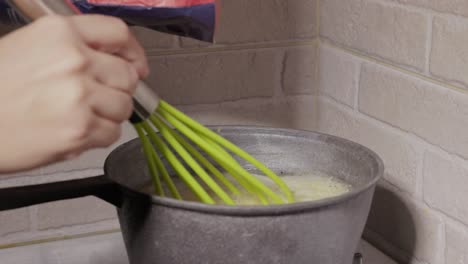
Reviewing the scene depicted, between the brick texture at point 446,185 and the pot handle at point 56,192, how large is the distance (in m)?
0.33

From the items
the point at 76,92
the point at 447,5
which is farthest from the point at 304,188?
the point at 76,92

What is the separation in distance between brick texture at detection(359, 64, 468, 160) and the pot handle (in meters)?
0.33

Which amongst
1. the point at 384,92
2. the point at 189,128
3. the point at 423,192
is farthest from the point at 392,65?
the point at 189,128

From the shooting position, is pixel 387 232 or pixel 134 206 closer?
pixel 134 206

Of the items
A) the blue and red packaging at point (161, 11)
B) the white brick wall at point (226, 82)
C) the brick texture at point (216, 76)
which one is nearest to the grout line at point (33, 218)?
the white brick wall at point (226, 82)

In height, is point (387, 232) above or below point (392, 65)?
below

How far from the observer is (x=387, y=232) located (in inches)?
32.1

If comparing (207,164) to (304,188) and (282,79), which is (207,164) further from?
(282,79)

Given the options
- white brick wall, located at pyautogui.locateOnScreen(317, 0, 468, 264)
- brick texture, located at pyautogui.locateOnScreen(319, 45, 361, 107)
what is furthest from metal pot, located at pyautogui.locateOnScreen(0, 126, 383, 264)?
brick texture, located at pyautogui.locateOnScreen(319, 45, 361, 107)

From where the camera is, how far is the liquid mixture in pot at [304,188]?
0.67 metres

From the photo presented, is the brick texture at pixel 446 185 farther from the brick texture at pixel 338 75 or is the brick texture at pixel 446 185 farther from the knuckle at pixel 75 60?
the knuckle at pixel 75 60

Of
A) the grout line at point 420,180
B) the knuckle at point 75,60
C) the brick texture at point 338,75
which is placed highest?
the knuckle at point 75,60

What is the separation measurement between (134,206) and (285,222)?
5.1 inches

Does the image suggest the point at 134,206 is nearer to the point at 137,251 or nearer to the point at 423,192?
the point at 137,251
